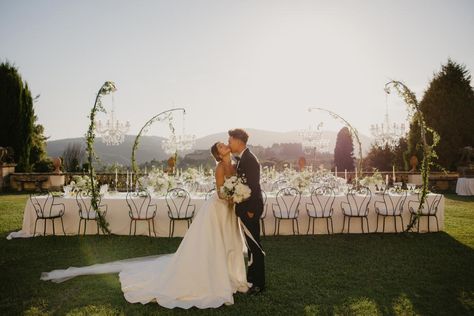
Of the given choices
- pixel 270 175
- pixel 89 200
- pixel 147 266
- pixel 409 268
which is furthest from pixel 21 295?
pixel 270 175

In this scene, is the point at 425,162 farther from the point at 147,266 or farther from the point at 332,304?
the point at 147,266

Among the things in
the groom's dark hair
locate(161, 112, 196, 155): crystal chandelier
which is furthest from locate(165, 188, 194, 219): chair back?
locate(161, 112, 196, 155): crystal chandelier

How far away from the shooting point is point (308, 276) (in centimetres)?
558

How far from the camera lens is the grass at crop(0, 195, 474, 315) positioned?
4.43 m

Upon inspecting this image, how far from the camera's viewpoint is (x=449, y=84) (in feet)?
70.6

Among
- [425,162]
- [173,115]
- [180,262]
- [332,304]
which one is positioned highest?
[173,115]

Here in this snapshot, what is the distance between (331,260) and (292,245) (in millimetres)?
1187

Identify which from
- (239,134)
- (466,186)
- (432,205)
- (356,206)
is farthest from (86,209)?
(466,186)

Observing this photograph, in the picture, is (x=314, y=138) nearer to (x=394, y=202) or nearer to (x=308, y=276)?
(x=394, y=202)

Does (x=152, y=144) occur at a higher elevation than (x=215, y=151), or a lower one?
higher

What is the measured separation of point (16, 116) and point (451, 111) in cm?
2370

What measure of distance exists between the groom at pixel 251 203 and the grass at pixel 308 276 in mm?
323

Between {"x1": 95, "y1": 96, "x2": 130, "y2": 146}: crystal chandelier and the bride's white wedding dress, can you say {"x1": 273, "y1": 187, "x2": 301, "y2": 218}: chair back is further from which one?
{"x1": 95, "y1": 96, "x2": 130, "y2": 146}: crystal chandelier

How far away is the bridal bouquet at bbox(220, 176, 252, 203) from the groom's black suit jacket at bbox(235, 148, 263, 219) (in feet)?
0.42
